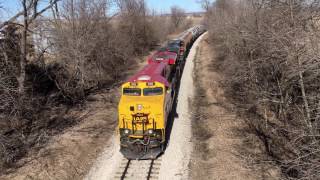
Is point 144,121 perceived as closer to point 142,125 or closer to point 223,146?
point 142,125

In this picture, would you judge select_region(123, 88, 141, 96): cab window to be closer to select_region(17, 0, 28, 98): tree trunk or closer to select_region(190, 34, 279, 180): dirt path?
select_region(190, 34, 279, 180): dirt path

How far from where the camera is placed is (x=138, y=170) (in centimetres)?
1413

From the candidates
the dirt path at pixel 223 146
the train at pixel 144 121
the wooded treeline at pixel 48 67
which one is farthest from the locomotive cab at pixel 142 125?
the wooded treeline at pixel 48 67

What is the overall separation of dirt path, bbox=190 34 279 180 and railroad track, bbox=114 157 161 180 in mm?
1739

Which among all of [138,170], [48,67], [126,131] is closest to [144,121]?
[126,131]

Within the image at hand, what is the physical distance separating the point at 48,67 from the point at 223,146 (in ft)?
54.8

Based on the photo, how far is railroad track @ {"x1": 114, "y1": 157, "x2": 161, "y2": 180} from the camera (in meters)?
13.6

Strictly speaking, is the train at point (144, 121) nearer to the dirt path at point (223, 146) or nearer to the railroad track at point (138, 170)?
the railroad track at point (138, 170)

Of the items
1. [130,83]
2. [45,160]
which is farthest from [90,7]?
[45,160]

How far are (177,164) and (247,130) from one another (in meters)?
5.92

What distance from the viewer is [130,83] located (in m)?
15.6

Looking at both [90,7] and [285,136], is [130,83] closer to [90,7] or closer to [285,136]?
[285,136]

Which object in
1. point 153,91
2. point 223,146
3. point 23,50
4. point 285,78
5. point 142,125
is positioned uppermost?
point 23,50

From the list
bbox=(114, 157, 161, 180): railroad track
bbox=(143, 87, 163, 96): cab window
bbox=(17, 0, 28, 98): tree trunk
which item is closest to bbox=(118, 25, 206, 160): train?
bbox=(143, 87, 163, 96): cab window
